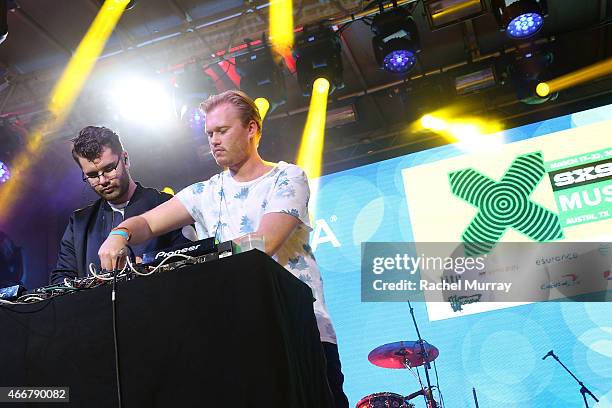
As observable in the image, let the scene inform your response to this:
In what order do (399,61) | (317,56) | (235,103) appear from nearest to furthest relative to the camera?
(235,103), (399,61), (317,56)

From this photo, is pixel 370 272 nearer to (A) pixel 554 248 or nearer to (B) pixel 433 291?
(B) pixel 433 291

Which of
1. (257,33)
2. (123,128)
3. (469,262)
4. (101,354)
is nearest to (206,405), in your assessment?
(101,354)

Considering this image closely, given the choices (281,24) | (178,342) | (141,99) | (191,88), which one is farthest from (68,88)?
(178,342)

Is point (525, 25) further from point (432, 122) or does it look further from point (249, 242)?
point (249, 242)

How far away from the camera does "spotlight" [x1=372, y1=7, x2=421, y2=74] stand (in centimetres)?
470

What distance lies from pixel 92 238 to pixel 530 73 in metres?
4.58

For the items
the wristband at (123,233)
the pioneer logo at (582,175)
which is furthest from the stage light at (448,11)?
the wristband at (123,233)

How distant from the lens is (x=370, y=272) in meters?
4.75

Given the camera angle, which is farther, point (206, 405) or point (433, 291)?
point (433, 291)

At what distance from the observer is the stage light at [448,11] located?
15.4 ft

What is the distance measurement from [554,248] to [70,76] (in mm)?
4625

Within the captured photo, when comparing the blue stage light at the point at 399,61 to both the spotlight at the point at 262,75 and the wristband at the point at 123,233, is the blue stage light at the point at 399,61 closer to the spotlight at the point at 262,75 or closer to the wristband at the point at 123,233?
the spotlight at the point at 262,75

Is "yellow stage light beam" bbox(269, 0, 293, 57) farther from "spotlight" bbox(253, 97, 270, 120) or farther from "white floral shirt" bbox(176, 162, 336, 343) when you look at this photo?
"white floral shirt" bbox(176, 162, 336, 343)

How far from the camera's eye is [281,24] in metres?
5.06
